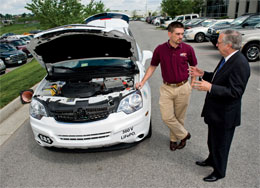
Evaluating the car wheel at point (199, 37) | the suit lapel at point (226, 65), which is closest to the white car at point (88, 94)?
the suit lapel at point (226, 65)

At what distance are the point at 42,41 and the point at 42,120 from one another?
1.23 meters

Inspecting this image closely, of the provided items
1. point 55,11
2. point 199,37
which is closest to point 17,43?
point 55,11

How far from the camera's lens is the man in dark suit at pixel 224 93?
207 cm

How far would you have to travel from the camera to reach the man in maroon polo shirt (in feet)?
9.43

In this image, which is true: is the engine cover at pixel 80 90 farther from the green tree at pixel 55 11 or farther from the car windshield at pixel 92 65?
the green tree at pixel 55 11

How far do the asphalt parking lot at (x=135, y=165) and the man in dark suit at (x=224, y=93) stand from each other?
34 centimetres

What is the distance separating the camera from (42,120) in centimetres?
290

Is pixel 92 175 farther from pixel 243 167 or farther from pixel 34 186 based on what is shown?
pixel 243 167

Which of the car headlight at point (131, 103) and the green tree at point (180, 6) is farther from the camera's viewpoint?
the green tree at point (180, 6)

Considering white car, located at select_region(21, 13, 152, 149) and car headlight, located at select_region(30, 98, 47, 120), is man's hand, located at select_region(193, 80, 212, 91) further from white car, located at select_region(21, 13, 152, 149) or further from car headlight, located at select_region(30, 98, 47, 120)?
car headlight, located at select_region(30, 98, 47, 120)

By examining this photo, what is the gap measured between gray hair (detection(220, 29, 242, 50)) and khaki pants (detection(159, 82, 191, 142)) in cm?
107

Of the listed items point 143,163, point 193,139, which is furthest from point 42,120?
point 193,139

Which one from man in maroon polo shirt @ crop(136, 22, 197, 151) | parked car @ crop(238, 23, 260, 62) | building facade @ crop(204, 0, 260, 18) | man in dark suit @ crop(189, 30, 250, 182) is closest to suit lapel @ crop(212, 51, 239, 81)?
man in dark suit @ crop(189, 30, 250, 182)

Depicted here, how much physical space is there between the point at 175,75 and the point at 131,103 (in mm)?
734
